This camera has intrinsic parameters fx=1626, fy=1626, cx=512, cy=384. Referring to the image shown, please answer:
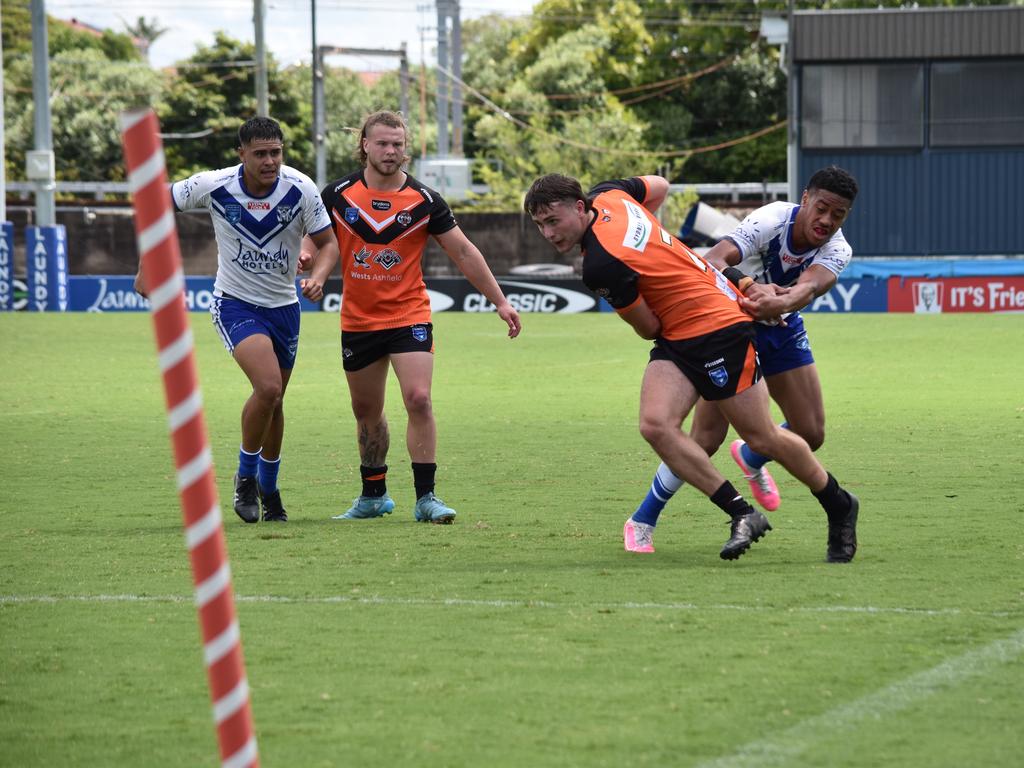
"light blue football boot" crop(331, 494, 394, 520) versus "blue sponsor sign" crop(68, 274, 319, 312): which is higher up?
"blue sponsor sign" crop(68, 274, 319, 312)

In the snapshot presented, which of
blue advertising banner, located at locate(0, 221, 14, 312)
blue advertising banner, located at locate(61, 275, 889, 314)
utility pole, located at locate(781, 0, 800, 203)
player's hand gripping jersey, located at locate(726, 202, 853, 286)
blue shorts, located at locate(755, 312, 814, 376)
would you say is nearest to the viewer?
player's hand gripping jersey, located at locate(726, 202, 853, 286)

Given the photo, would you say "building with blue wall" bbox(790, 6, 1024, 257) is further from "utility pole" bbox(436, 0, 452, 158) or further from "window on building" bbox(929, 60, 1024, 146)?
"utility pole" bbox(436, 0, 452, 158)

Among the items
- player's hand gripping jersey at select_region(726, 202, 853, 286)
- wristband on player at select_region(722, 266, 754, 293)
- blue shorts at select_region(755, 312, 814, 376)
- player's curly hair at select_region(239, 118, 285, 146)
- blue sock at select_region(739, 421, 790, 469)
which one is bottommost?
blue sock at select_region(739, 421, 790, 469)

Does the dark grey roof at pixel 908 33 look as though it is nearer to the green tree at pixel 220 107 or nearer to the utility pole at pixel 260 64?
the utility pole at pixel 260 64

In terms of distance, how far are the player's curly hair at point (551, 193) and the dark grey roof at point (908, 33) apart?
113 feet

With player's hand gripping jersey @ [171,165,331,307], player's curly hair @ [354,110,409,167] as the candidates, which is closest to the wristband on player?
player's curly hair @ [354,110,409,167]

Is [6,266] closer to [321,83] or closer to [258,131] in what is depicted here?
[321,83]

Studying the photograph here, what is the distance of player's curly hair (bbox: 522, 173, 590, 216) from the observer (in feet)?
22.7

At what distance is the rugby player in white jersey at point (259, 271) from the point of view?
8586mm

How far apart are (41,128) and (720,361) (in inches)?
1202

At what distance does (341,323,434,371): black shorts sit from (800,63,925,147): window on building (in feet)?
109

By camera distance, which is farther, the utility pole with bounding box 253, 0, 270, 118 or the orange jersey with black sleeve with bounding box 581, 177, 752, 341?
the utility pole with bounding box 253, 0, 270, 118

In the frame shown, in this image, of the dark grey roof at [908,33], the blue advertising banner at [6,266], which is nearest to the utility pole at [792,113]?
the dark grey roof at [908,33]

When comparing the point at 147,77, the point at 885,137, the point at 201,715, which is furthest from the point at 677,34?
the point at 201,715
